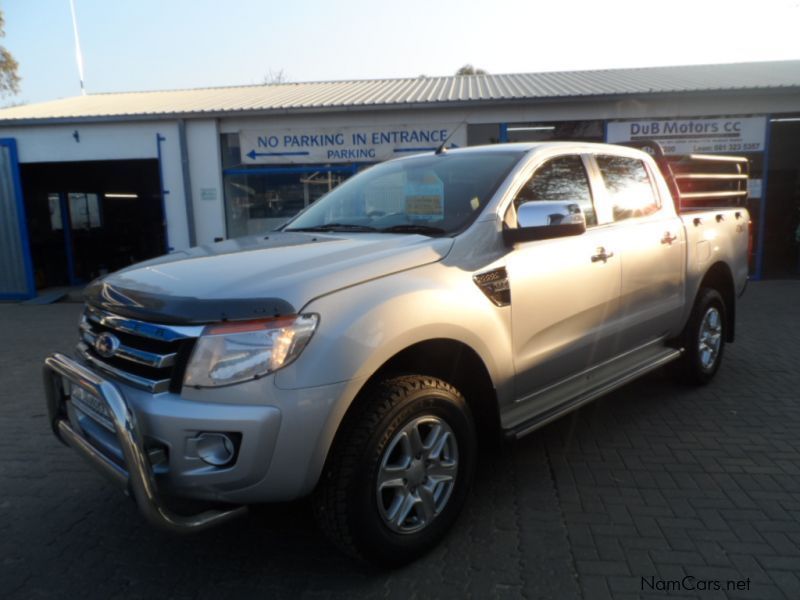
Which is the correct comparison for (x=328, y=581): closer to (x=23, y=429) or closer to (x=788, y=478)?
(x=788, y=478)

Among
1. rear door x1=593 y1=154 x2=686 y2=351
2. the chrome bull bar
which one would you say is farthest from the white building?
the chrome bull bar

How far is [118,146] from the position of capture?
1117cm

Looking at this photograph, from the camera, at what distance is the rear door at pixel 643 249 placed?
151 inches

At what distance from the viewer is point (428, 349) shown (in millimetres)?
2703

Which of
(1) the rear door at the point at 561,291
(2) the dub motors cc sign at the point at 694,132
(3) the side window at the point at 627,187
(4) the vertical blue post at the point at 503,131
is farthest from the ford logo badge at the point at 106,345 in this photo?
(2) the dub motors cc sign at the point at 694,132

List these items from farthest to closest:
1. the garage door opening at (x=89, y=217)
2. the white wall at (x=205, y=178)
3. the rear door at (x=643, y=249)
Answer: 1. the garage door opening at (x=89, y=217)
2. the white wall at (x=205, y=178)
3. the rear door at (x=643, y=249)

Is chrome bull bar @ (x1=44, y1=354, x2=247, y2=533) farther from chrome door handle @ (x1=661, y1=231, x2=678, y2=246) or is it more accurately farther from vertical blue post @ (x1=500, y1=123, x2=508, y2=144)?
vertical blue post @ (x1=500, y1=123, x2=508, y2=144)

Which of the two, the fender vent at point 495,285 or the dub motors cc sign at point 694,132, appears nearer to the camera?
the fender vent at point 495,285

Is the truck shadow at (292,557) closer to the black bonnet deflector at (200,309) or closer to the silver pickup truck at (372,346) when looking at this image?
the silver pickup truck at (372,346)

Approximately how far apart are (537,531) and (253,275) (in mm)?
1822

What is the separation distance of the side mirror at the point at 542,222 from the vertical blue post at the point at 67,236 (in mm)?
13358

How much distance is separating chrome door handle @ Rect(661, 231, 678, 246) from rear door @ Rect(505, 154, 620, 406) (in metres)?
0.71

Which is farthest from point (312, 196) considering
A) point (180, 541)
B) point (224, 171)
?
point (180, 541)

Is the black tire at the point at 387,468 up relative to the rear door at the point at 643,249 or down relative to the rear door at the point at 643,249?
down
